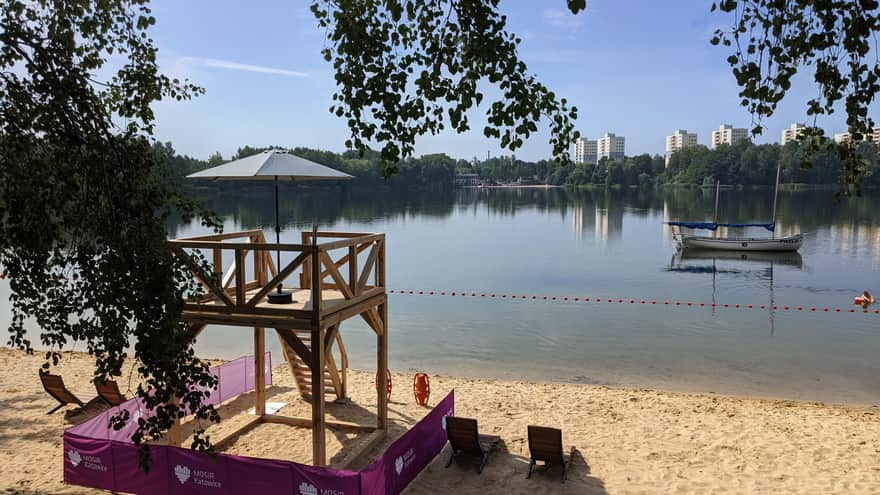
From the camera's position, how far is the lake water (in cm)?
1922

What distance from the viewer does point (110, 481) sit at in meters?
9.40

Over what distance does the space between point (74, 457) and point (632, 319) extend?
20970 mm

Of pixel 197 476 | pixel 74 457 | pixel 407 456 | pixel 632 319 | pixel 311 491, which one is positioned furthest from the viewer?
pixel 632 319

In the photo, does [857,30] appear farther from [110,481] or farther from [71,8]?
[110,481]

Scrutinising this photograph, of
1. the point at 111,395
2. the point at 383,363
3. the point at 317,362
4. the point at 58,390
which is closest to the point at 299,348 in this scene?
the point at 317,362

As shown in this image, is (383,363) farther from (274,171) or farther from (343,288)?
(274,171)

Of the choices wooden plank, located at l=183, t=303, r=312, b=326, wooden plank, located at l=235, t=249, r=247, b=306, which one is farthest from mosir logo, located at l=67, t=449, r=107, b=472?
wooden plank, located at l=235, t=249, r=247, b=306

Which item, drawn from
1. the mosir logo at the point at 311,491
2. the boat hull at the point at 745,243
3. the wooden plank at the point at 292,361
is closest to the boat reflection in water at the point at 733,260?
the boat hull at the point at 745,243

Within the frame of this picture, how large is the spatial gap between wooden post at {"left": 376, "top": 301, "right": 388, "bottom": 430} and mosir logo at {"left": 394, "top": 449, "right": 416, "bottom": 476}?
2.02 m

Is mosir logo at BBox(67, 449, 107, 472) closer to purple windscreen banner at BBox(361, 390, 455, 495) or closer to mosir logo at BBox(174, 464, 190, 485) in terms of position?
mosir logo at BBox(174, 464, 190, 485)

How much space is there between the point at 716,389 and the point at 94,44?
15.8 meters

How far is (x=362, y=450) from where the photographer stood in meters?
11.2

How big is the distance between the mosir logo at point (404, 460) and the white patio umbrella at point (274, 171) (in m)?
2.92

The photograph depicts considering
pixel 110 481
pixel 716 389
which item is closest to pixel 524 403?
pixel 716 389
